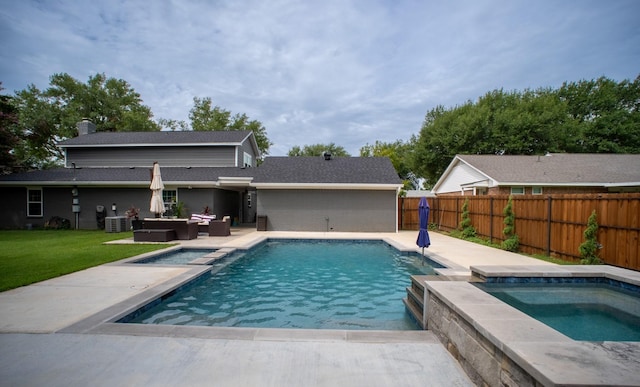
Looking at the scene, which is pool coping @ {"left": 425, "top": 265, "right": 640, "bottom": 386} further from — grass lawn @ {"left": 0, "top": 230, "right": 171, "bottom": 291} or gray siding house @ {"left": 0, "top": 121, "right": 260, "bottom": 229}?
gray siding house @ {"left": 0, "top": 121, "right": 260, "bottom": 229}

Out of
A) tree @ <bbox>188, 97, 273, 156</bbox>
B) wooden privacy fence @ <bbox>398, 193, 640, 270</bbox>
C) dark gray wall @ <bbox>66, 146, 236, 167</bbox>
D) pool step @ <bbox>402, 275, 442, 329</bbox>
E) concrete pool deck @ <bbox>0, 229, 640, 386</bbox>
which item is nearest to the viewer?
concrete pool deck @ <bbox>0, 229, 640, 386</bbox>

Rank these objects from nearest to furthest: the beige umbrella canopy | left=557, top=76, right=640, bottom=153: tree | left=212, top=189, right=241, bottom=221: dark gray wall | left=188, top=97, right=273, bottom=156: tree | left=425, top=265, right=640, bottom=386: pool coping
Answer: left=425, top=265, right=640, bottom=386: pool coping → the beige umbrella canopy → left=212, top=189, right=241, bottom=221: dark gray wall → left=557, top=76, right=640, bottom=153: tree → left=188, top=97, right=273, bottom=156: tree

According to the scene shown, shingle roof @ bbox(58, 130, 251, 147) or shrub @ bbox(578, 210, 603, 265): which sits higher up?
shingle roof @ bbox(58, 130, 251, 147)

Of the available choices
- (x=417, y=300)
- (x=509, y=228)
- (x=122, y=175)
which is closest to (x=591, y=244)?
(x=509, y=228)

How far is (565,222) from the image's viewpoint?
8.59m

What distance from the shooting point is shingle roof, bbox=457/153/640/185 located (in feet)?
55.5

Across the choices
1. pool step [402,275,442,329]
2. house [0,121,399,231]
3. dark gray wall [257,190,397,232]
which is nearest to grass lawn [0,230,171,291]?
house [0,121,399,231]

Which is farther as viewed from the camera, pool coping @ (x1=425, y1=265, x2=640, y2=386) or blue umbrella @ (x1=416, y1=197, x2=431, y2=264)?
blue umbrella @ (x1=416, y1=197, x2=431, y2=264)

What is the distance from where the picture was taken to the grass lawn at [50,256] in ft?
20.7

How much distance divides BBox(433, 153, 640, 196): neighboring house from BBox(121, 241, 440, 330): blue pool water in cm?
1081

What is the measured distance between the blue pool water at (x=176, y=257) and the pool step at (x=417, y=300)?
6.20m

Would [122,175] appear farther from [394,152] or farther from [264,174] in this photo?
[394,152]

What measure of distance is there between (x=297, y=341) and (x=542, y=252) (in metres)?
9.16

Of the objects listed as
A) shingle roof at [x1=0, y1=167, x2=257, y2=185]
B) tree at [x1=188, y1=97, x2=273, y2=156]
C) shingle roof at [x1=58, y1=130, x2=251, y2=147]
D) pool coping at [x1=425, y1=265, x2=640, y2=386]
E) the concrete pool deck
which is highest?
tree at [x1=188, y1=97, x2=273, y2=156]
